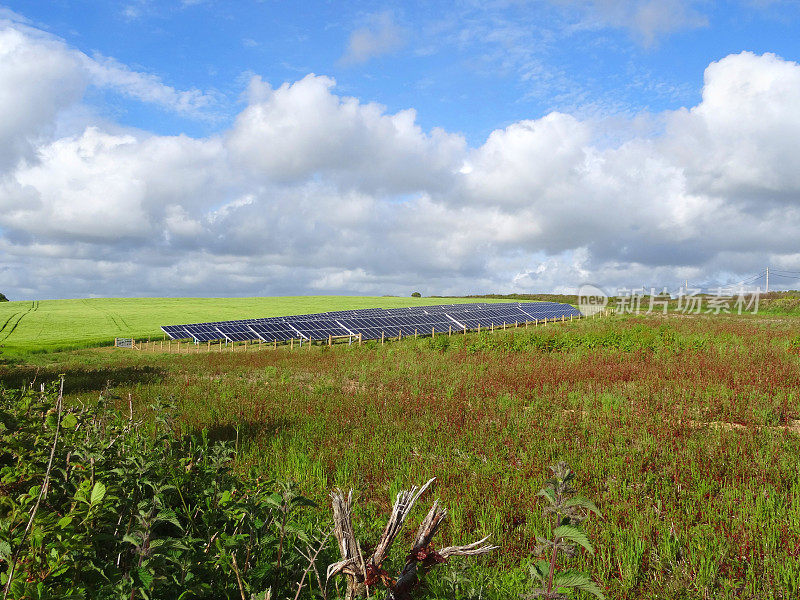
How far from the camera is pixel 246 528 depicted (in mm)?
2830

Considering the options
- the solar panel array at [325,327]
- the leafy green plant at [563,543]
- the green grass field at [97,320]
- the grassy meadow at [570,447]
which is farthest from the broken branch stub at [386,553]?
the green grass field at [97,320]

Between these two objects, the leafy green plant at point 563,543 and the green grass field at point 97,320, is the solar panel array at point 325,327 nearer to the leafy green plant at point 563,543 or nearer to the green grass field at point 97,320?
the green grass field at point 97,320

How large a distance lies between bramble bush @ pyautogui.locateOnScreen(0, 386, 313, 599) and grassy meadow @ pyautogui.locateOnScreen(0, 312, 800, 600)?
109cm

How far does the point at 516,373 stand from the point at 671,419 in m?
4.82

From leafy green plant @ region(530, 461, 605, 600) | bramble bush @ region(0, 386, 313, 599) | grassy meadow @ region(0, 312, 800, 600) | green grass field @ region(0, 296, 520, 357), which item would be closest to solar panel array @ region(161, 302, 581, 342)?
green grass field @ region(0, 296, 520, 357)

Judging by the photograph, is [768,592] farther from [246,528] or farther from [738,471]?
[246,528]

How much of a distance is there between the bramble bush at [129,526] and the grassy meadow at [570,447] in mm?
1087

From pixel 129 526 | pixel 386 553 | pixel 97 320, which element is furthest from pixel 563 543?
pixel 97 320

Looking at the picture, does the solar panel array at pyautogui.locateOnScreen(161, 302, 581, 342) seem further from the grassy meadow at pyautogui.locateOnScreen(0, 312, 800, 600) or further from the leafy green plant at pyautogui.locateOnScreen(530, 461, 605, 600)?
the leafy green plant at pyautogui.locateOnScreen(530, 461, 605, 600)

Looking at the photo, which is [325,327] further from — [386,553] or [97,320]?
[386,553]

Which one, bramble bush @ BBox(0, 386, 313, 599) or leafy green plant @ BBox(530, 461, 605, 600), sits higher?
leafy green plant @ BBox(530, 461, 605, 600)

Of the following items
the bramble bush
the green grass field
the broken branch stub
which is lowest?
the green grass field

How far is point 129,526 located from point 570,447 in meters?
5.39

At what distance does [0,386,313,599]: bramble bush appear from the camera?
6.97ft
